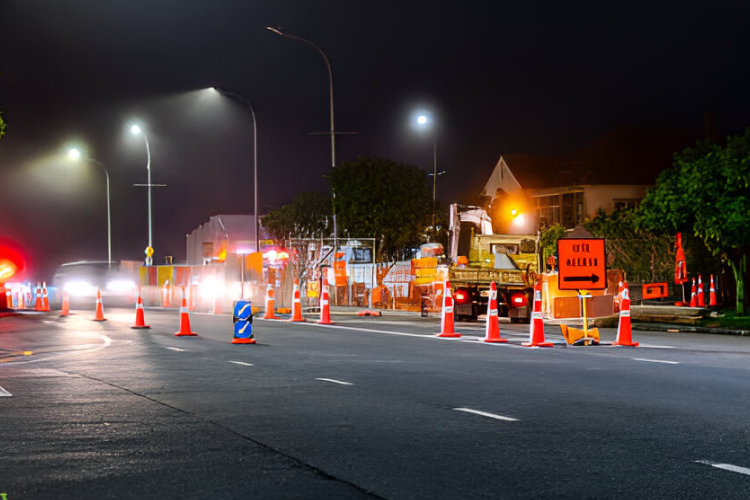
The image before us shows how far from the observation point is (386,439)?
8.13 meters

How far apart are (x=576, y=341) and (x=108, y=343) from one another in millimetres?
9112

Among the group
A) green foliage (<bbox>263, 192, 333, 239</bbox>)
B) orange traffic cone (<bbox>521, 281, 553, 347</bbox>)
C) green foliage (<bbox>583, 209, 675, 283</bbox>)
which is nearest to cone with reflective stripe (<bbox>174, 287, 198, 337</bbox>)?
orange traffic cone (<bbox>521, 281, 553, 347</bbox>)

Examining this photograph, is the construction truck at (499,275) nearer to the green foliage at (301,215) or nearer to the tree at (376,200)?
the tree at (376,200)

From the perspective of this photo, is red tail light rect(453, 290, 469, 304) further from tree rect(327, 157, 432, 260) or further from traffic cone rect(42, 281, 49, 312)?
tree rect(327, 157, 432, 260)

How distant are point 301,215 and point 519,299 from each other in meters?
56.3

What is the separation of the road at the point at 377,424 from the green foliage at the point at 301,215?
63.5 metres

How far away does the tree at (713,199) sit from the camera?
29.7 meters

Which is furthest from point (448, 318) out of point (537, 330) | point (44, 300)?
point (44, 300)

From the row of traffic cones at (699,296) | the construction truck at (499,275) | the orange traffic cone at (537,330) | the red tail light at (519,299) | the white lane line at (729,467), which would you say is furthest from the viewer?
the row of traffic cones at (699,296)

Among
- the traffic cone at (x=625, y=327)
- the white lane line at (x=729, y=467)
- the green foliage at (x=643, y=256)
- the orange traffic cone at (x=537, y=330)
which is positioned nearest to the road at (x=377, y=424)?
the white lane line at (x=729, y=467)

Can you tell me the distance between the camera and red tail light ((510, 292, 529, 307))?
26688 mm

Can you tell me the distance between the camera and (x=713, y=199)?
3059cm

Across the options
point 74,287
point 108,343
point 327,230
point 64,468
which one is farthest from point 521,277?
point 327,230

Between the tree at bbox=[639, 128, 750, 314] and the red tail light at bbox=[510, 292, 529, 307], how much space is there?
7309mm
